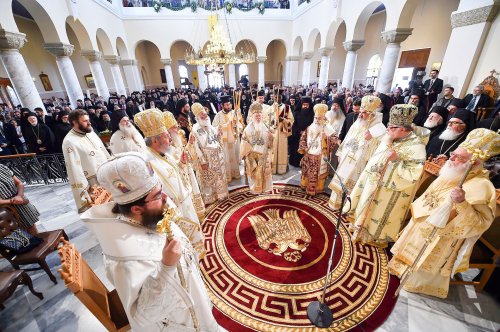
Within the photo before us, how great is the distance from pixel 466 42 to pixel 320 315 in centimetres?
778

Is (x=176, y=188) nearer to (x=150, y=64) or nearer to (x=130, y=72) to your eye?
(x=130, y=72)

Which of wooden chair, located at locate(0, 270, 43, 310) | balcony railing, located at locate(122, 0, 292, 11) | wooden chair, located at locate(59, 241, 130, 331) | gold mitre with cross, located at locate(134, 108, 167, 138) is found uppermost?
balcony railing, located at locate(122, 0, 292, 11)

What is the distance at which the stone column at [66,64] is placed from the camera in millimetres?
8789

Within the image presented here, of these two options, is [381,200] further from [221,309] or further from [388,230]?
[221,309]

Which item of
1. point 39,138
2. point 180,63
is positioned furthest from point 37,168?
point 180,63

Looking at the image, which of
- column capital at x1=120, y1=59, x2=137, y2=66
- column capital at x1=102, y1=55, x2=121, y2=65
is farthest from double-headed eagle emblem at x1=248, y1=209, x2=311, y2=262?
column capital at x1=120, y1=59, x2=137, y2=66

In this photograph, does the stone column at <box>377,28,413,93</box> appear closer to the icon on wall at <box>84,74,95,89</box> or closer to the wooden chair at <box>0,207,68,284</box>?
the wooden chair at <box>0,207,68,284</box>

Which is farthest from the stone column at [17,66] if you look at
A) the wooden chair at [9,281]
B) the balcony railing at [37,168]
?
the wooden chair at [9,281]

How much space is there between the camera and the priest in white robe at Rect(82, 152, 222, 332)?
49.8 inches

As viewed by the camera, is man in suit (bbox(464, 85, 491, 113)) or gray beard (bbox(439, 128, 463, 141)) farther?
man in suit (bbox(464, 85, 491, 113))

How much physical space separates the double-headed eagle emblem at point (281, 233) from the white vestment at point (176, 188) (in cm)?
134

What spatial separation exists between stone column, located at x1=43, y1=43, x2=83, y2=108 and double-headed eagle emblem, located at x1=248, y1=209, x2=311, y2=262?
33.5 feet

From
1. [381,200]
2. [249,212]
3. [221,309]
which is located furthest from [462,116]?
[221,309]

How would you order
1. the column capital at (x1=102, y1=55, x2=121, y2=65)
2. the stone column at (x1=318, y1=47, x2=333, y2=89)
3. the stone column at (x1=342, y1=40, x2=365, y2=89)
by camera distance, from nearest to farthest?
the stone column at (x1=342, y1=40, x2=365, y2=89)
the stone column at (x1=318, y1=47, x2=333, y2=89)
the column capital at (x1=102, y1=55, x2=121, y2=65)
